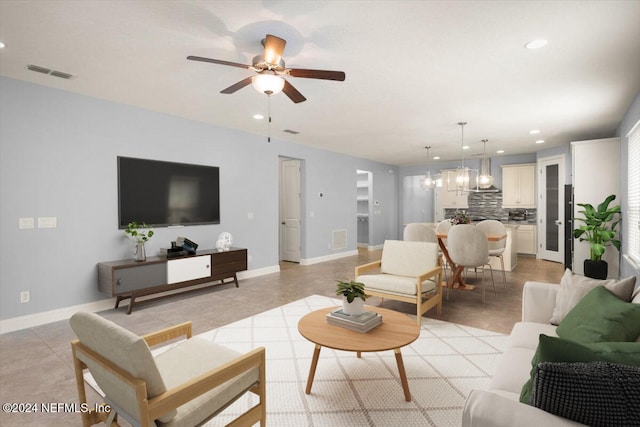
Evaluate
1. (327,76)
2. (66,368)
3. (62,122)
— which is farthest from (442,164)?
(66,368)

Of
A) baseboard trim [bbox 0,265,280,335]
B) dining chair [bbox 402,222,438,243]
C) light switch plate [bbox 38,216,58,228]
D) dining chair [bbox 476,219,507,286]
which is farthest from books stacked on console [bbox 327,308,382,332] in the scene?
dining chair [bbox 476,219,507,286]

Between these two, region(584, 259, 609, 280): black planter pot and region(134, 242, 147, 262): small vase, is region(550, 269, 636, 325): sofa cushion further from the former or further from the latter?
region(134, 242, 147, 262): small vase

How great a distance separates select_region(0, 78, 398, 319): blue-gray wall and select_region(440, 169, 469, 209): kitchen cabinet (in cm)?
554

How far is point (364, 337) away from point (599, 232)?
186 inches

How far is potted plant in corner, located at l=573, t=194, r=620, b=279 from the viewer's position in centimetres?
491

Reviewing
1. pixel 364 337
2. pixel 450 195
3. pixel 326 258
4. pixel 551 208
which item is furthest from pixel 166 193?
pixel 551 208

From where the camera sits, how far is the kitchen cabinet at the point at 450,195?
9.68 m

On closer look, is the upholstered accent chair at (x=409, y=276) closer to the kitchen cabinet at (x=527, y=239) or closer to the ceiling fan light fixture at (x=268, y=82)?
the ceiling fan light fixture at (x=268, y=82)

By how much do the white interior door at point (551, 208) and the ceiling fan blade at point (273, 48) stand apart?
7.58m

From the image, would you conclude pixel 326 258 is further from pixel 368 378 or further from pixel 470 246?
pixel 368 378

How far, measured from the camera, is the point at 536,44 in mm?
2783

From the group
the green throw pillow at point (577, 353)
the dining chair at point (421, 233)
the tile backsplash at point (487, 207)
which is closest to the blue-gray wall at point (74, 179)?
the dining chair at point (421, 233)

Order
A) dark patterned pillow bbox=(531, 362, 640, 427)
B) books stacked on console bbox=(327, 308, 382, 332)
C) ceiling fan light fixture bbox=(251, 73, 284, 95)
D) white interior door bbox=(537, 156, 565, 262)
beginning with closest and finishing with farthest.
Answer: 1. dark patterned pillow bbox=(531, 362, 640, 427)
2. books stacked on console bbox=(327, 308, 382, 332)
3. ceiling fan light fixture bbox=(251, 73, 284, 95)
4. white interior door bbox=(537, 156, 565, 262)

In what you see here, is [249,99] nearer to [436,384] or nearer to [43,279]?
[43,279]
